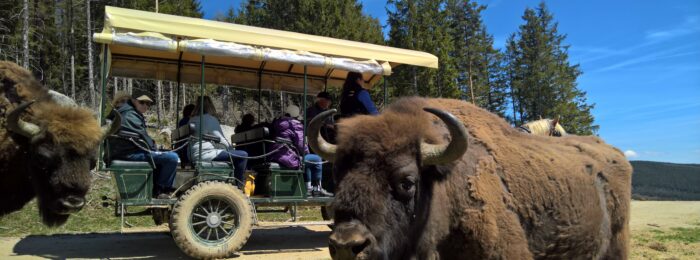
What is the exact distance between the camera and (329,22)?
25.7 m

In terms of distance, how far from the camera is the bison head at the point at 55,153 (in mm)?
5855

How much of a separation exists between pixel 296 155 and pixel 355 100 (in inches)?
72.6

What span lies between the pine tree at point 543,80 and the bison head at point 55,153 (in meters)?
33.0

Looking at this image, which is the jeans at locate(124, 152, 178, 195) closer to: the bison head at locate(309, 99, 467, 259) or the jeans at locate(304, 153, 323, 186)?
the jeans at locate(304, 153, 323, 186)

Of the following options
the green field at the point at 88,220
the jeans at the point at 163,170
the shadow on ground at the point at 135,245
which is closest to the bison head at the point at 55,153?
the jeans at the point at 163,170

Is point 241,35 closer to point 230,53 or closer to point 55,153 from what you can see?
point 230,53

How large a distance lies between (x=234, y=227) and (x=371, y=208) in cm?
531

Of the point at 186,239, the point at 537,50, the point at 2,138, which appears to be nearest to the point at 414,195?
the point at 186,239

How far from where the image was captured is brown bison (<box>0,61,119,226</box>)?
588 cm

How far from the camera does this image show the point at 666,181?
2770 centimetres

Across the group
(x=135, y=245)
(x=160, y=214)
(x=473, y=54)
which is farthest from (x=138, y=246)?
(x=473, y=54)

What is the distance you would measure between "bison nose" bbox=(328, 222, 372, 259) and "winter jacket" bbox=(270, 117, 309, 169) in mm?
5524

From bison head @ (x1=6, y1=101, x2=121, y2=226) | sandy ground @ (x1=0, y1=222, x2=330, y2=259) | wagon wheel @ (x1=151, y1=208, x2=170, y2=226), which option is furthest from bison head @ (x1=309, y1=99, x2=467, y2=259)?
wagon wheel @ (x1=151, y1=208, x2=170, y2=226)

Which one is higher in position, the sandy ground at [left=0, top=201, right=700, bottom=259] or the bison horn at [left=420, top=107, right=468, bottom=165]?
the bison horn at [left=420, top=107, right=468, bottom=165]
